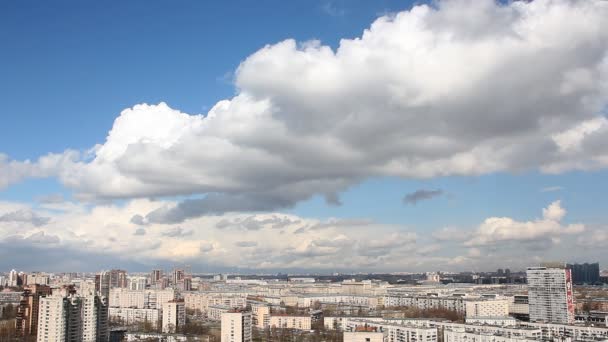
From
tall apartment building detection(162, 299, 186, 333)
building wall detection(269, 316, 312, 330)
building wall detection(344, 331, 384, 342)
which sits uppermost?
building wall detection(344, 331, 384, 342)

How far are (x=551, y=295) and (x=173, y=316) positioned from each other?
2884 cm

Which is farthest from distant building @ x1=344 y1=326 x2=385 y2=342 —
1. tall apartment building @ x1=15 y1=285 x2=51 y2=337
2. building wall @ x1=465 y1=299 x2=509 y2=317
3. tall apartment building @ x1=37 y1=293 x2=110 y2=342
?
building wall @ x1=465 y1=299 x2=509 y2=317

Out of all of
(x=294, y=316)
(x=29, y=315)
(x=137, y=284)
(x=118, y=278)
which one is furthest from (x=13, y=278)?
(x=29, y=315)

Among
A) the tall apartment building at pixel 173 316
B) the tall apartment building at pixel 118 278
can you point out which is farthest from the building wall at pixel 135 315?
the tall apartment building at pixel 118 278

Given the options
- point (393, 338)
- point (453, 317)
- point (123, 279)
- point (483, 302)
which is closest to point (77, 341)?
point (393, 338)

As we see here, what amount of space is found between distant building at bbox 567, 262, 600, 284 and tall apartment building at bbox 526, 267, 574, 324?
57775mm

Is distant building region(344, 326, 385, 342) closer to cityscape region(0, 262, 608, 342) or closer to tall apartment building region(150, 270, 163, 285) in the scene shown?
cityscape region(0, 262, 608, 342)

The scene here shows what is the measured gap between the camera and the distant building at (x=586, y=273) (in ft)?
314

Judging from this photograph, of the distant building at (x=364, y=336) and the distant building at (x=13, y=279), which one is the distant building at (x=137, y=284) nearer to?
the distant building at (x=13, y=279)

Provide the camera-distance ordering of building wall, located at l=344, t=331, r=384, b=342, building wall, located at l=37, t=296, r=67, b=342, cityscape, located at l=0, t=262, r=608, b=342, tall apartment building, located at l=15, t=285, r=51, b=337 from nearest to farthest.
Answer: building wall, located at l=344, t=331, r=384, b=342
building wall, located at l=37, t=296, r=67, b=342
cityscape, located at l=0, t=262, r=608, b=342
tall apartment building, located at l=15, t=285, r=51, b=337

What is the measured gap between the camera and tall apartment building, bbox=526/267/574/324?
1665 inches

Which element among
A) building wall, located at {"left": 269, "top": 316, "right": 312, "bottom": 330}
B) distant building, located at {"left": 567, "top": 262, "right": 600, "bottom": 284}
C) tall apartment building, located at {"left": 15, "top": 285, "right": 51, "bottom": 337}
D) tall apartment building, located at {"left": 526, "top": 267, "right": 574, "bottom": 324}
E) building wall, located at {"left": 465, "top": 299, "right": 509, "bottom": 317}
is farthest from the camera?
distant building, located at {"left": 567, "top": 262, "right": 600, "bottom": 284}

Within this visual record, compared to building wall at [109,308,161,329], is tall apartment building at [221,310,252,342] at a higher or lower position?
higher

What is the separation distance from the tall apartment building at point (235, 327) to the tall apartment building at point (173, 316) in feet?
42.2
